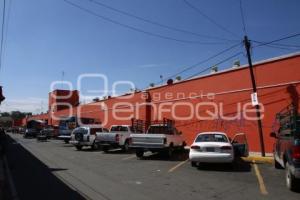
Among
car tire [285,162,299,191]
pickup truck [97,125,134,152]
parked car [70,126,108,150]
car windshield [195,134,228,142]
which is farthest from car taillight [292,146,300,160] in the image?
parked car [70,126,108,150]

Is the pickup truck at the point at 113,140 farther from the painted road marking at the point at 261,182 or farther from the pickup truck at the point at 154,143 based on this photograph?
the painted road marking at the point at 261,182

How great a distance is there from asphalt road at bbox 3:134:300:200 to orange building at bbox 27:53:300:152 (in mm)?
5069

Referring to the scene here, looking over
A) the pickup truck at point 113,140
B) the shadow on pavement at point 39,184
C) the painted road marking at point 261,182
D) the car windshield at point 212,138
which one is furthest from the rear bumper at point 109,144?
the painted road marking at point 261,182

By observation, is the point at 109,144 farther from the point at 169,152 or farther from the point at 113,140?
the point at 169,152

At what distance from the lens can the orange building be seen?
20.6m

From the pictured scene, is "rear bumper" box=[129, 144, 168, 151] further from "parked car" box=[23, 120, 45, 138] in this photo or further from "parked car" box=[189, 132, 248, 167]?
"parked car" box=[23, 120, 45, 138]

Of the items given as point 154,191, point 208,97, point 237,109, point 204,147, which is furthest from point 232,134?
point 154,191

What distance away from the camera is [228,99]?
24.3 metres

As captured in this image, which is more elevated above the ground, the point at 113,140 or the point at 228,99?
the point at 228,99

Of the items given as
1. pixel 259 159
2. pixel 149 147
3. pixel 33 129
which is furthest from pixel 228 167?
pixel 33 129

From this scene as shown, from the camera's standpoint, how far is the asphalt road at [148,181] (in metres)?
10.2

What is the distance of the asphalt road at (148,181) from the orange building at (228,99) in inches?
200

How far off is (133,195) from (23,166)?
869 centimetres

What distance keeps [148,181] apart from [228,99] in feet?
42.3
